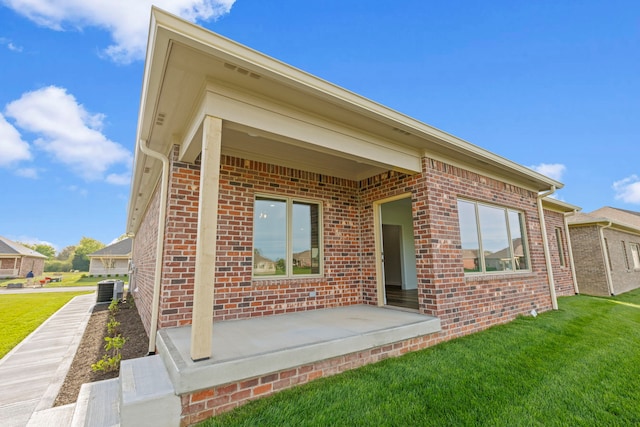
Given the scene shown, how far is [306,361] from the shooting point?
2.80 meters

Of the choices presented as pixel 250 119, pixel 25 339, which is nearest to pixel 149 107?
pixel 250 119

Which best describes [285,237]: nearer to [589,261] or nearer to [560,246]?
[560,246]

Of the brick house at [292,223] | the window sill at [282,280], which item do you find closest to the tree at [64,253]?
the brick house at [292,223]

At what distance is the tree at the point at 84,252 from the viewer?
160 feet

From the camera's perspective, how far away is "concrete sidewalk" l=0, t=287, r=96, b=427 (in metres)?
2.72

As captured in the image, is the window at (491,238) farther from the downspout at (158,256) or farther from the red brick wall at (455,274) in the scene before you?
the downspout at (158,256)

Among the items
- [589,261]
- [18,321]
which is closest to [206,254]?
[18,321]

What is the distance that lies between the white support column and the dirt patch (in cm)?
175

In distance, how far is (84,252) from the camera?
50250 mm

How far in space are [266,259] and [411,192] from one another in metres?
2.71

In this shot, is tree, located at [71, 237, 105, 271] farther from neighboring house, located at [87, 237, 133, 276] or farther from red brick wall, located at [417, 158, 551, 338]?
red brick wall, located at [417, 158, 551, 338]

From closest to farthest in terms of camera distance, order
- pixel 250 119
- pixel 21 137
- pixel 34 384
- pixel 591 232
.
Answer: pixel 250 119 < pixel 34 384 < pixel 591 232 < pixel 21 137

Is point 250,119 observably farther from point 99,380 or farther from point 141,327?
point 141,327

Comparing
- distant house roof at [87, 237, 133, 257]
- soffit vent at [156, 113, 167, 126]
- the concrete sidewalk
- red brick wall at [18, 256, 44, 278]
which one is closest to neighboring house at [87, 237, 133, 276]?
distant house roof at [87, 237, 133, 257]
